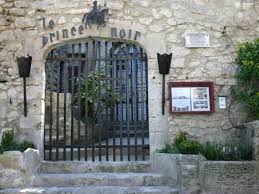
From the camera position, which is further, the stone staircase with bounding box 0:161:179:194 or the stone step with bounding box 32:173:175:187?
the stone step with bounding box 32:173:175:187

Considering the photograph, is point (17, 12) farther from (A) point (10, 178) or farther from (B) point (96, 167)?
(B) point (96, 167)

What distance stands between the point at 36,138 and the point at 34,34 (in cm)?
169

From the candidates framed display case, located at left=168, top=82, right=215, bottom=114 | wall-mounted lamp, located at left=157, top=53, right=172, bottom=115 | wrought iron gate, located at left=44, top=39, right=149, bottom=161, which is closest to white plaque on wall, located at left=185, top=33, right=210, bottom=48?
wall-mounted lamp, located at left=157, top=53, right=172, bottom=115

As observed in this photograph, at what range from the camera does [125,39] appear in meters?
5.62

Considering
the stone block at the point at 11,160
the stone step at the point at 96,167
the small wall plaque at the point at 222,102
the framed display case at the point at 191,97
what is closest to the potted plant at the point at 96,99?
the stone step at the point at 96,167

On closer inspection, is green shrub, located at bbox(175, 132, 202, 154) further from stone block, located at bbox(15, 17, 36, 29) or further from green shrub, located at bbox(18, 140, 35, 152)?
stone block, located at bbox(15, 17, 36, 29)

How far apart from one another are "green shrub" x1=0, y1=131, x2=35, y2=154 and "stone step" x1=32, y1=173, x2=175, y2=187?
55 cm

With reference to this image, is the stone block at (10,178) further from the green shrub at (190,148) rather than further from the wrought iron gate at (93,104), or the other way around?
the green shrub at (190,148)

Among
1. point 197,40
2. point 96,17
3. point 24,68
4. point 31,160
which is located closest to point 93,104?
point 24,68

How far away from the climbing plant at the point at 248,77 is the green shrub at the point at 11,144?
10.8ft

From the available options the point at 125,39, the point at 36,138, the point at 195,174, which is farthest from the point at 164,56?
the point at 36,138

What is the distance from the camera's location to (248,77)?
17.3 feet

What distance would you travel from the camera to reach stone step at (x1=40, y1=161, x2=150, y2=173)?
5.25 metres

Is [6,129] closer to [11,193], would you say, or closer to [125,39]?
[11,193]
